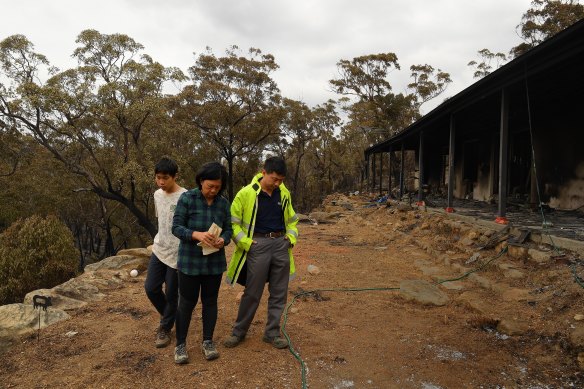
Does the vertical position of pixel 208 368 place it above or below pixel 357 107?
below

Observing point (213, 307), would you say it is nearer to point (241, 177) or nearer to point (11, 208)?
point (11, 208)

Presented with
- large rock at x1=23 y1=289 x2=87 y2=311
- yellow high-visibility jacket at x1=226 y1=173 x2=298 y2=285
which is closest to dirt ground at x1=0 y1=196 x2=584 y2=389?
large rock at x1=23 y1=289 x2=87 y2=311

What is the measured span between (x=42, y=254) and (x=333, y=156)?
22.0 m

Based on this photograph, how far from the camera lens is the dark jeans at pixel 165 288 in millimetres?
3139

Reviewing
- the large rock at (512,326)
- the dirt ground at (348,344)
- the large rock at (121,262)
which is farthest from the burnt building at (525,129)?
the large rock at (121,262)

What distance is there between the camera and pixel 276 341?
328 cm

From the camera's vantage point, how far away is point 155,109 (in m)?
14.7

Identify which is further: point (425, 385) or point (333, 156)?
point (333, 156)

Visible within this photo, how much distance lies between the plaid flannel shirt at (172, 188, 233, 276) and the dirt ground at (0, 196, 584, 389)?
0.77 meters

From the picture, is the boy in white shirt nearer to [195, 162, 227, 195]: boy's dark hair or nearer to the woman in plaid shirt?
the woman in plaid shirt

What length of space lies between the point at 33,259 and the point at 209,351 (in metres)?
11.3

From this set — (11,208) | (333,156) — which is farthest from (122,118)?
(333,156)

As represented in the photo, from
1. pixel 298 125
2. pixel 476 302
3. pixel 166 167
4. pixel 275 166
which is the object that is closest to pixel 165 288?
pixel 166 167

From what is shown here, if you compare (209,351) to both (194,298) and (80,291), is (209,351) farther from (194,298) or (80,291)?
(80,291)
